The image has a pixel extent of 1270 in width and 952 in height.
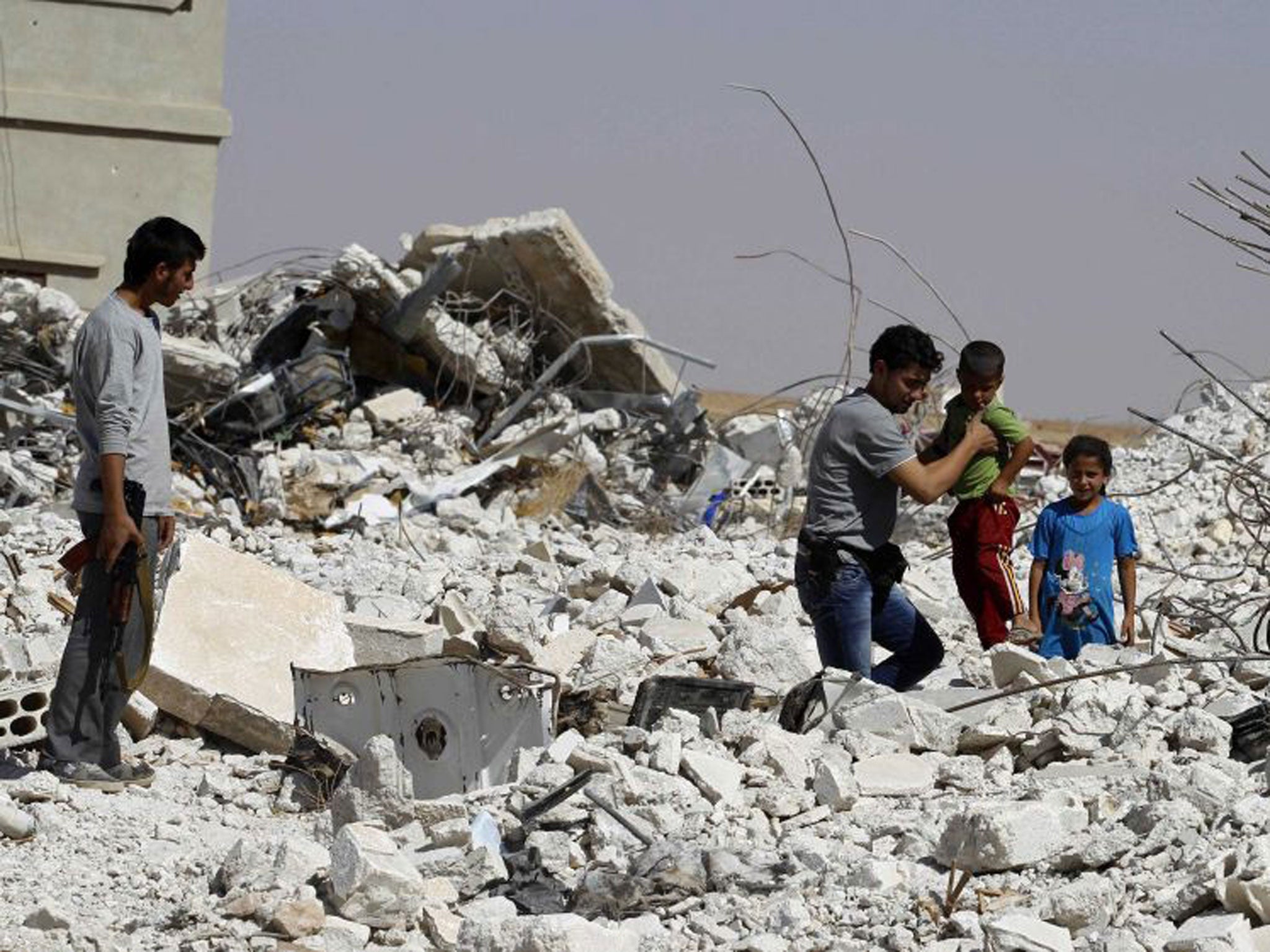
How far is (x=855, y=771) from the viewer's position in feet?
17.4

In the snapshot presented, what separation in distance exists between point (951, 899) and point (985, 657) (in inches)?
107

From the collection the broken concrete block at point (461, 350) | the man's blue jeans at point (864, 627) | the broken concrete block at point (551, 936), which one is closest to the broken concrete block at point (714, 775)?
the man's blue jeans at point (864, 627)

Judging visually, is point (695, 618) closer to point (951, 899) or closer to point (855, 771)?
point (855, 771)

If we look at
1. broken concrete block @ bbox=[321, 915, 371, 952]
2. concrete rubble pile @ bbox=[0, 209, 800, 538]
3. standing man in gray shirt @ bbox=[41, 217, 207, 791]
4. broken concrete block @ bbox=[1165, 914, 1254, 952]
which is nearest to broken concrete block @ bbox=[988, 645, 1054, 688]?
broken concrete block @ bbox=[1165, 914, 1254, 952]

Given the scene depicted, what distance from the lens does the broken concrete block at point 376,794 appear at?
17.0 feet

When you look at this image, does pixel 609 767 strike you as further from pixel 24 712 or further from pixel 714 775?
pixel 24 712

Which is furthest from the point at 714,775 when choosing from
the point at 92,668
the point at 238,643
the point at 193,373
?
the point at 193,373

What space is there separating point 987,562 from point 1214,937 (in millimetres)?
2871

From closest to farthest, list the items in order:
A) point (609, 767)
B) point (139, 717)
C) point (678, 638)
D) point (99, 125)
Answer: point (609, 767)
point (139, 717)
point (678, 638)
point (99, 125)

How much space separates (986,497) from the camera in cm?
667

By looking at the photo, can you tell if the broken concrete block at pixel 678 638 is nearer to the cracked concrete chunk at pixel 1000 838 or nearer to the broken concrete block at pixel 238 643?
the broken concrete block at pixel 238 643

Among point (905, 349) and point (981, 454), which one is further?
point (981, 454)

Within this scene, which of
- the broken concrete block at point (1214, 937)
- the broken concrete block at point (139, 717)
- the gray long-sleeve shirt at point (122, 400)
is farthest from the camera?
the broken concrete block at point (139, 717)

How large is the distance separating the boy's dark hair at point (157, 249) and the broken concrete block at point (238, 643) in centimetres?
156
